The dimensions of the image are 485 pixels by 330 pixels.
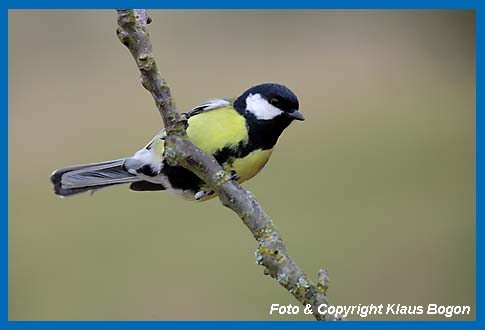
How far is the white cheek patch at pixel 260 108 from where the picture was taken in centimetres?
213

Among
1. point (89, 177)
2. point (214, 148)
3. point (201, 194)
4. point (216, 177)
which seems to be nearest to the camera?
point (216, 177)

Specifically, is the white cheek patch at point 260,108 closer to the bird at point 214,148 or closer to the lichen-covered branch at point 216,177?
the bird at point 214,148

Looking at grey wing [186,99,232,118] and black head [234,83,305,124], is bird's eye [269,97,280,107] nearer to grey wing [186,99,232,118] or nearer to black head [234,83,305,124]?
black head [234,83,305,124]

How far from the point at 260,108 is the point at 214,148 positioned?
0.23 m

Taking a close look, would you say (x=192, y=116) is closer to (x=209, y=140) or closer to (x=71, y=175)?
(x=209, y=140)

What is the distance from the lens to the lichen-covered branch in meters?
1.29

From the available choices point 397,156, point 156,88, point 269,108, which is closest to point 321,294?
point 156,88

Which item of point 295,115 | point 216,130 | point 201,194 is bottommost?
point 201,194

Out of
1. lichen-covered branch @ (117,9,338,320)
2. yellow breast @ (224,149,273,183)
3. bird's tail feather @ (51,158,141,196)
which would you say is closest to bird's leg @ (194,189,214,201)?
yellow breast @ (224,149,273,183)

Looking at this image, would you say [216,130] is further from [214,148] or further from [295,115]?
[295,115]

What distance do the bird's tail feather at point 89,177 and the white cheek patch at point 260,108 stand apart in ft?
1.44

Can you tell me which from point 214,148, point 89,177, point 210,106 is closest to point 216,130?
point 214,148

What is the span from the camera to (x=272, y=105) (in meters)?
2.16

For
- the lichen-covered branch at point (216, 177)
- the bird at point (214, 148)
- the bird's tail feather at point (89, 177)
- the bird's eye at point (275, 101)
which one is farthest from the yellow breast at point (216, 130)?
the lichen-covered branch at point (216, 177)
